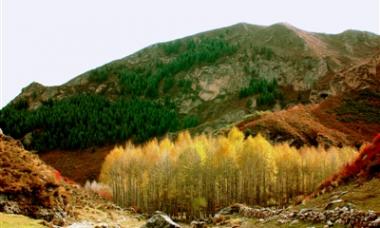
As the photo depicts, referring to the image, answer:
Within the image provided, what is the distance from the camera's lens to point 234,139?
8931 cm

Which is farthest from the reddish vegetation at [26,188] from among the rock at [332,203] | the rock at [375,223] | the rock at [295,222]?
the rock at [375,223]

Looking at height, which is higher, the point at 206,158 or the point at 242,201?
the point at 206,158

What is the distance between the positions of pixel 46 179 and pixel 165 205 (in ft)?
165

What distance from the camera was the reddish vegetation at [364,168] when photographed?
2906 cm

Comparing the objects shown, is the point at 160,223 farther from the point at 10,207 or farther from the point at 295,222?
the point at 10,207

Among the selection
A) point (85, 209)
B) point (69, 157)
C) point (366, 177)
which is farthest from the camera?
point (69, 157)

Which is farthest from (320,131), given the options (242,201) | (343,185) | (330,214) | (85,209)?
(330,214)

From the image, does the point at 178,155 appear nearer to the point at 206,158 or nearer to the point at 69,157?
the point at 206,158

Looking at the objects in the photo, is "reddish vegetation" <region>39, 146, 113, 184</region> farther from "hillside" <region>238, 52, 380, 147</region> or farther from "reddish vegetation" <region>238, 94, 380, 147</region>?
"reddish vegetation" <region>238, 94, 380, 147</region>

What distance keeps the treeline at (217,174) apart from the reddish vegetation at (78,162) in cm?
5750

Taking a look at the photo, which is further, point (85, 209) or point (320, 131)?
point (320, 131)

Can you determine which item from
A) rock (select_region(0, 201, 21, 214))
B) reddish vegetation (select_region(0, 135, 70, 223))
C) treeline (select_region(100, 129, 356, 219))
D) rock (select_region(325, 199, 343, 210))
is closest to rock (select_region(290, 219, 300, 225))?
rock (select_region(325, 199, 343, 210))

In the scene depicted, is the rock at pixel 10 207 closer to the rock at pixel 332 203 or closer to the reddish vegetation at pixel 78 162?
the rock at pixel 332 203

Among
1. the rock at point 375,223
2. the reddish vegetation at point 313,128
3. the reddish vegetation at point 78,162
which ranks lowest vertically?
the reddish vegetation at point 78,162
